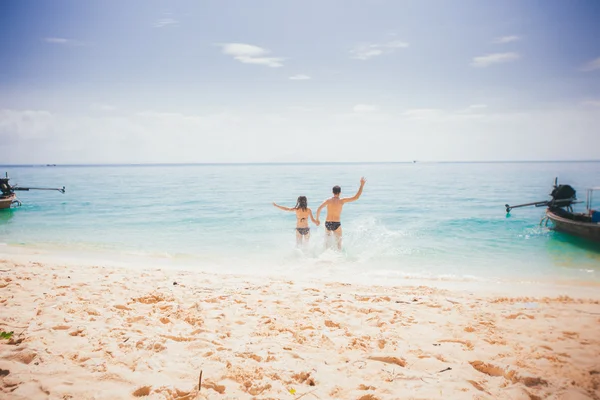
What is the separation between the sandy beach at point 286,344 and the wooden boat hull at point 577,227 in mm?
7539

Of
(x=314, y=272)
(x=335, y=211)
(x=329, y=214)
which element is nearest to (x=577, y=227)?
(x=335, y=211)

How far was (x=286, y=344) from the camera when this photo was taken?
3904mm

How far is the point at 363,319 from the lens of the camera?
15.5ft

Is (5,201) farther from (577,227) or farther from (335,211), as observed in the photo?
(577,227)

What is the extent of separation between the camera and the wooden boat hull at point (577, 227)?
11.6 metres

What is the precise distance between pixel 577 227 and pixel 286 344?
1423 centimetres

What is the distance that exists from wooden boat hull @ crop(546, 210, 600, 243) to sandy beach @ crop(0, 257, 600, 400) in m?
7.54

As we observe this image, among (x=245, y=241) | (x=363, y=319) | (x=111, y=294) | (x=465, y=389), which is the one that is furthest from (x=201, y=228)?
(x=465, y=389)

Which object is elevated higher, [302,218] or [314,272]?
[302,218]

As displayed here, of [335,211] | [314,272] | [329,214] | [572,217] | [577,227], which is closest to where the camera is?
[314,272]

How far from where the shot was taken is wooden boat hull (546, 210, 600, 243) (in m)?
11.6

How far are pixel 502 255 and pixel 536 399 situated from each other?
9.48 m

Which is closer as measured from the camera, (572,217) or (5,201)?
(572,217)

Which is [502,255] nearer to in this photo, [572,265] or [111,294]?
[572,265]
